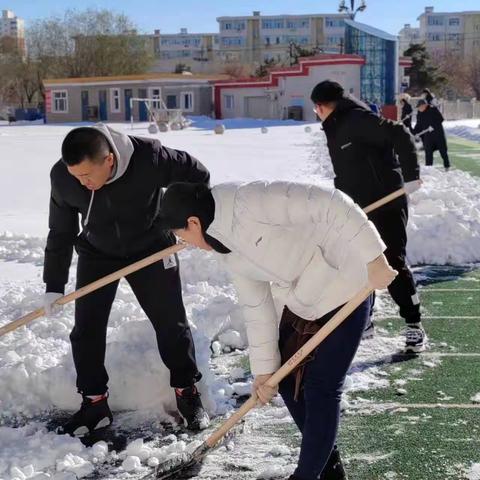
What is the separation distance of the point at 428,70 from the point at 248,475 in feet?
195

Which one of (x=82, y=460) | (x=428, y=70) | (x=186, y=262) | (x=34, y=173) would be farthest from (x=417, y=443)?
(x=428, y=70)

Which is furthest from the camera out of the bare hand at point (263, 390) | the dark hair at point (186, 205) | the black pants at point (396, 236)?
the black pants at point (396, 236)

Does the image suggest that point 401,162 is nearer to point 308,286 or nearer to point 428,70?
point 308,286

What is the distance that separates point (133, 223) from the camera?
152 inches

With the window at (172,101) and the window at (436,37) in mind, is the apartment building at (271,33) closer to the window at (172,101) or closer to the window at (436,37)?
the window at (436,37)

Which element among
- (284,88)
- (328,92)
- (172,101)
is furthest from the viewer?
(172,101)

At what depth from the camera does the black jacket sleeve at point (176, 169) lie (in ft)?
12.7

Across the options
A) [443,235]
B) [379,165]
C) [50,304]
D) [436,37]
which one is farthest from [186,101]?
[436,37]

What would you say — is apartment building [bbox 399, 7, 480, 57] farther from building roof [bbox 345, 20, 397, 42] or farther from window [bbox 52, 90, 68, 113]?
window [bbox 52, 90, 68, 113]

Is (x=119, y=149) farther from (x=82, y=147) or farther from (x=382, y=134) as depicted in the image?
(x=382, y=134)

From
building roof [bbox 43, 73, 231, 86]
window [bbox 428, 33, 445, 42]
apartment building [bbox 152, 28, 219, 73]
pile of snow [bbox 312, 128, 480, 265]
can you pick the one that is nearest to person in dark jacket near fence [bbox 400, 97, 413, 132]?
pile of snow [bbox 312, 128, 480, 265]

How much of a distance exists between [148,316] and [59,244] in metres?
0.58

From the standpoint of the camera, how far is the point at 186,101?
52125 millimetres

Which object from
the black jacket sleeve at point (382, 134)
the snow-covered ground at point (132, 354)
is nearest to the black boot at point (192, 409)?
the snow-covered ground at point (132, 354)
